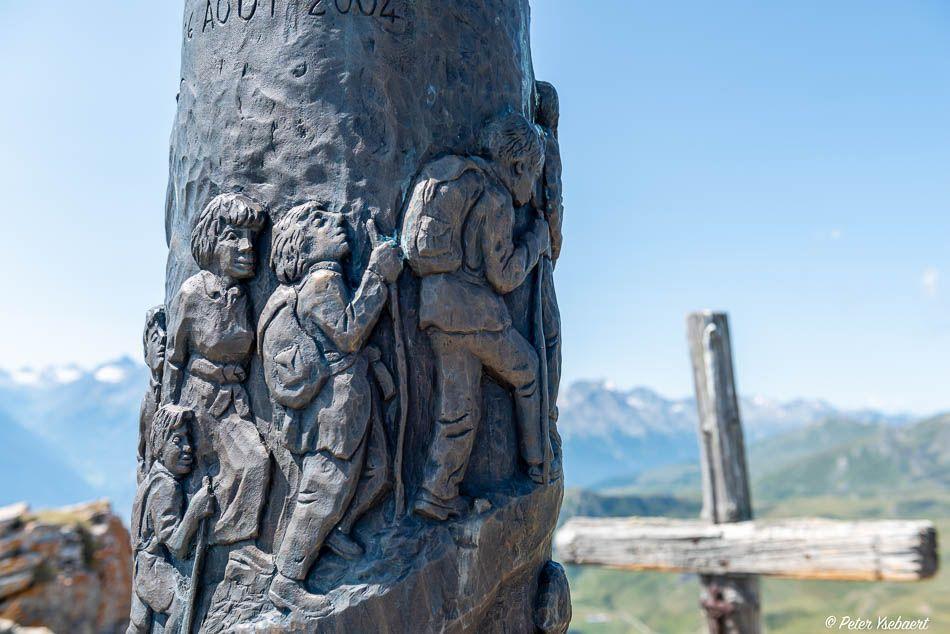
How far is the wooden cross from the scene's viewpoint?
234 inches

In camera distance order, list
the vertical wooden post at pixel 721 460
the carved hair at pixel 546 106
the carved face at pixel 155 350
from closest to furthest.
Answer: the carved face at pixel 155 350
the carved hair at pixel 546 106
the vertical wooden post at pixel 721 460

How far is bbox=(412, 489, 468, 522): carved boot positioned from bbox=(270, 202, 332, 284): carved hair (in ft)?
2.49

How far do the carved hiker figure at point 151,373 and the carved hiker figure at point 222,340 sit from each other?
0.23 metres

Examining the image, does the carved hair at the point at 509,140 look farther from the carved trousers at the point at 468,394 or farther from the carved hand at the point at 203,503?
the carved hand at the point at 203,503

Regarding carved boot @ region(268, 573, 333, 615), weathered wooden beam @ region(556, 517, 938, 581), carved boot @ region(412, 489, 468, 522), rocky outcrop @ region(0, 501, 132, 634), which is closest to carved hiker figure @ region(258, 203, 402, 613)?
carved boot @ region(268, 573, 333, 615)

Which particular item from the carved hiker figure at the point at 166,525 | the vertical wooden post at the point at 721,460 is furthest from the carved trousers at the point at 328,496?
the vertical wooden post at the point at 721,460

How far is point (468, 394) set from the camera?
91.7 inches

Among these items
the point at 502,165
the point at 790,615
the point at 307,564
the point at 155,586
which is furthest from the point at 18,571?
the point at 790,615

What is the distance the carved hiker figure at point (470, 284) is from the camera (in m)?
2.29

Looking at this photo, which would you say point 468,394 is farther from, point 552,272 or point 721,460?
point 721,460

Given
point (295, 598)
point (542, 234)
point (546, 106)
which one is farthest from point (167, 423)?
point (546, 106)

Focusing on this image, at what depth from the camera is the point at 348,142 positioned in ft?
7.64

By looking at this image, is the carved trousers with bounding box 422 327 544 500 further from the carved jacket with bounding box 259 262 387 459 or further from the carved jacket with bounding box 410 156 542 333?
the carved jacket with bounding box 259 262 387 459

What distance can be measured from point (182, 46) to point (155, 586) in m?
1.86
